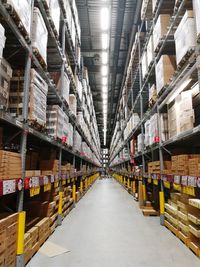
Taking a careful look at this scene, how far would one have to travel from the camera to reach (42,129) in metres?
3.22

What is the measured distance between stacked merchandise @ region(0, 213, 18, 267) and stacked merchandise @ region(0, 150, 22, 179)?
423 millimetres

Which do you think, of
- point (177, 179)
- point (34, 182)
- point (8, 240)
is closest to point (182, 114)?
point (177, 179)

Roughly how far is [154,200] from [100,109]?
17.5 m

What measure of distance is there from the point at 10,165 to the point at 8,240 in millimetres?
748

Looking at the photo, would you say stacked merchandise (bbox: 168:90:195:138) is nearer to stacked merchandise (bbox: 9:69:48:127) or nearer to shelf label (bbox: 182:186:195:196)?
shelf label (bbox: 182:186:195:196)

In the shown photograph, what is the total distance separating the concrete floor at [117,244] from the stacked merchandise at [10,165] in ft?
3.74

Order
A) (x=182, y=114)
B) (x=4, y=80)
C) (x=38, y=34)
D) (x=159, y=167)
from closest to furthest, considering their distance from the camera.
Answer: (x=4, y=80), (x=38, y=34), (x=182, y=114), (x=159, y=167)

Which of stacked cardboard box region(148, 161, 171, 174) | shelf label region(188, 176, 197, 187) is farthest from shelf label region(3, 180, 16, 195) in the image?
stacked cardboard box region(148, 161, 171, 174)

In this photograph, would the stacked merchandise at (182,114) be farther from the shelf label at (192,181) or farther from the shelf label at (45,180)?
the shelf label at (45,180)

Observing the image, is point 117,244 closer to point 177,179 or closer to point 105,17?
point 177,179

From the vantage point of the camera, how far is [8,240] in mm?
2129

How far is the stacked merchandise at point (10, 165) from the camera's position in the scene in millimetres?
2094

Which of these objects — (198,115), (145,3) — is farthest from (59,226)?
(145,3)

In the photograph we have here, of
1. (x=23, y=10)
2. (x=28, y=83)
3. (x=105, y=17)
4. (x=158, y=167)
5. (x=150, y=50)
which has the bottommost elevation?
(x=158, y=167)
